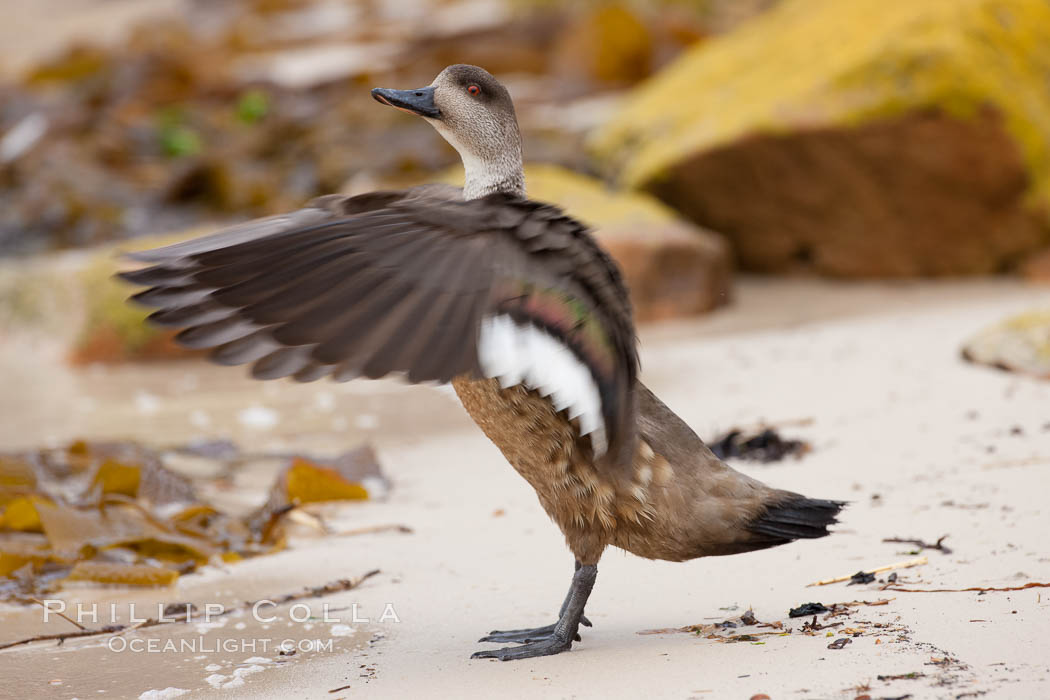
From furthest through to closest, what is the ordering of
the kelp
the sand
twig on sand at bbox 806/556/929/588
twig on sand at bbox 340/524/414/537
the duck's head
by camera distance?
twig on sand at bbox 340/524/414/537, the kelp, the duck's head, twig on sand at bbox 806/556/929/588, the sand

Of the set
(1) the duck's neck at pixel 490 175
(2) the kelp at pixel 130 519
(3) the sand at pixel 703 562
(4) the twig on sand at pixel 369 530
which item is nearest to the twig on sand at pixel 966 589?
(3) the sand at pixel 703 562

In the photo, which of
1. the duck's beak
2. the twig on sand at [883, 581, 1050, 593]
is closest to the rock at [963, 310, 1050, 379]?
the twig on sand at [883, 581, 1050, 593]

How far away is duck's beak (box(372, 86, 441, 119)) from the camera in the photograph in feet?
10.7

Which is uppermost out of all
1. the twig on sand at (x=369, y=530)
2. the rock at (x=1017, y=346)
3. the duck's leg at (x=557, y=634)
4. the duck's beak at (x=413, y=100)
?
the duck's beak at (x=413, y=100)

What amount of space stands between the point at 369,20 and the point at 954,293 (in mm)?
19356

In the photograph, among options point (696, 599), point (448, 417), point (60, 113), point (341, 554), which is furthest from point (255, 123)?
point (696, 599)

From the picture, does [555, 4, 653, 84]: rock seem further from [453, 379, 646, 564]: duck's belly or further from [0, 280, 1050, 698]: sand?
[453, 379, 646, 564]: duck's belly

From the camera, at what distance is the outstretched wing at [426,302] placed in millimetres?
2361

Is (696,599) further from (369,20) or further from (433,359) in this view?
(369,20)

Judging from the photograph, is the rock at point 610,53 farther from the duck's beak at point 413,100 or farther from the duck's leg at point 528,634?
the duck's leg at point 528,634

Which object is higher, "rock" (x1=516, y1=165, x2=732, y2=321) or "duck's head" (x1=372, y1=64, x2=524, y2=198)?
"rock" (x1=516, y1=165, x2=732, y2=321)

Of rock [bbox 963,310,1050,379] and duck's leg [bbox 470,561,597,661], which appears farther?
rock [bbox 963,310,1050,379]

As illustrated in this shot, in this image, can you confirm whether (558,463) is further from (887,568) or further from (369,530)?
(369,530)

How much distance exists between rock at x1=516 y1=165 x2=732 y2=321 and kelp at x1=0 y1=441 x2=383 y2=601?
132 inches
